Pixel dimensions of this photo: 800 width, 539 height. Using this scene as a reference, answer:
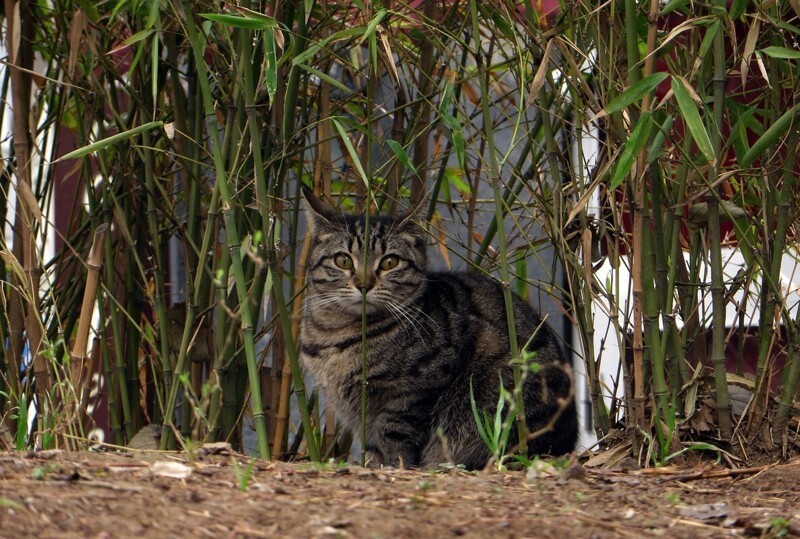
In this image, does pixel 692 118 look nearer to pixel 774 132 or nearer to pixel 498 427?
pixel 774 132

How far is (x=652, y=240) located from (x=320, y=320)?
1.21 meters

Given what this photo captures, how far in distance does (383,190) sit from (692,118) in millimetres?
1397

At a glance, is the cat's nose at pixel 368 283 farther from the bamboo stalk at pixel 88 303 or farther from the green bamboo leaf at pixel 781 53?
the green bamboo leaf at pixel 781 53

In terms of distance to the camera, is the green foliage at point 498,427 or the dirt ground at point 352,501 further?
the green foliage at point 498,427

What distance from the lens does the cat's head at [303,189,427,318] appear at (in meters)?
3.12

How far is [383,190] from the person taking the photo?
3328 millimetres

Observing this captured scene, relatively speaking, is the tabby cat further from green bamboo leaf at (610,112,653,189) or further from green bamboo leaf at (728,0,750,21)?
green bamboo leaf at (728,0,750,21)


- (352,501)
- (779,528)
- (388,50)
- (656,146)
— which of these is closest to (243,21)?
(388,50)

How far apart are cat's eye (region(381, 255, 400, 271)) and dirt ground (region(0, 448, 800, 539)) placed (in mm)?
Answer: 1079

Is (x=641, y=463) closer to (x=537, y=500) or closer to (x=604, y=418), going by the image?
(x=604, y=418)

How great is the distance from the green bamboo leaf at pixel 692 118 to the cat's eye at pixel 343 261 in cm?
131

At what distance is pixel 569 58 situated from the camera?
2373 millimetres

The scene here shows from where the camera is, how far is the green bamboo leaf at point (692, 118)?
2078 mm

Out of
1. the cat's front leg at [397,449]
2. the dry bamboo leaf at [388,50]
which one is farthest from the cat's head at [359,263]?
the dry bamboo leaf at [388,50]
